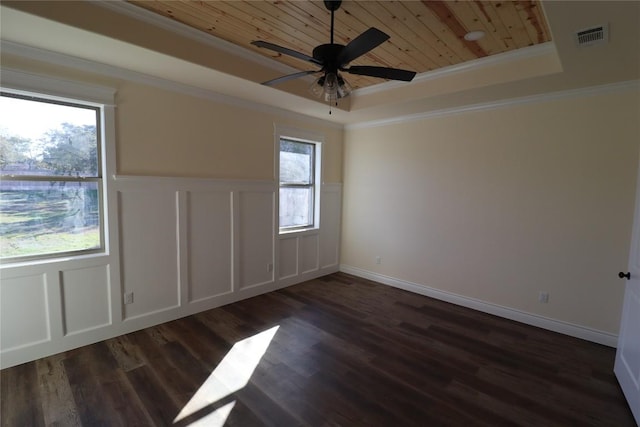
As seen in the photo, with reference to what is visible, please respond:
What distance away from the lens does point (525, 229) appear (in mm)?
3385

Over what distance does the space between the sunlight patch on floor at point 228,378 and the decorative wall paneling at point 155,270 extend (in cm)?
103

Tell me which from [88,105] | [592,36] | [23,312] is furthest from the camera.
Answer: [88,105]

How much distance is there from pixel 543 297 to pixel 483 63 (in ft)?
8.48

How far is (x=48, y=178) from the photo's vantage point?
2.53m

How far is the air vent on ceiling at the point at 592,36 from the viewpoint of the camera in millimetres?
1904

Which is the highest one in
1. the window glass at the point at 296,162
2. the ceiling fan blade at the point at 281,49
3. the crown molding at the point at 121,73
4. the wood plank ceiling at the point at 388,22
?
the wood plank ceiling at the point at 388,22

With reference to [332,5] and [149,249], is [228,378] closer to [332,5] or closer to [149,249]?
[149,249]

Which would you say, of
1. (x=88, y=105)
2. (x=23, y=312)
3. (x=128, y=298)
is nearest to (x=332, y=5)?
(x=88, y=105)

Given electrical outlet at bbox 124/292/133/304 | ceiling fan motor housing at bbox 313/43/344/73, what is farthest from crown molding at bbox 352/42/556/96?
electrical outlet at bbox 124/292/133/304

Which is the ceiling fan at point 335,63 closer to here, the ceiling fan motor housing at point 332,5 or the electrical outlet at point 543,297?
the ceiling fan motor housing at point 332,5

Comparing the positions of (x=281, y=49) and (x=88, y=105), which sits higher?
(x=281, y=49)

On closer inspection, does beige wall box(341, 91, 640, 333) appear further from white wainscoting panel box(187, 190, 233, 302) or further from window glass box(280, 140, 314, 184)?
white wainscoting panel box(187, 190, 233, 302)

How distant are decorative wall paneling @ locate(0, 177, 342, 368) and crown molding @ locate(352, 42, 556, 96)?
2014 millimetres

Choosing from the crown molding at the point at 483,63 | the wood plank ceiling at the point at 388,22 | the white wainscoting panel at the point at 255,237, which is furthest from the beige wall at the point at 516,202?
the white wainscoting panel at the point at 255,237
